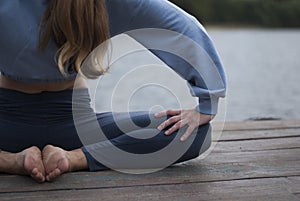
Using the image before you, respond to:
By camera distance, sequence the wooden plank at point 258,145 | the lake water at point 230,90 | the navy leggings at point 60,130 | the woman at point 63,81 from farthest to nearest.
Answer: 1. the lake water at point 230,90
2. the wooden plank at point 258,145
3. the navy leggings at point 60,130
4. the woman at point 63,81

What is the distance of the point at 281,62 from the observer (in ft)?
22.9

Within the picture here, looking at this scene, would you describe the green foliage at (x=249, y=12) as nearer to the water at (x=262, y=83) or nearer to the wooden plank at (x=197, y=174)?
the water at (x=262, y=83)

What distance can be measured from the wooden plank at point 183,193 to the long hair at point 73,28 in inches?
12.8

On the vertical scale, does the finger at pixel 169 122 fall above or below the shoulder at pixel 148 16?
below

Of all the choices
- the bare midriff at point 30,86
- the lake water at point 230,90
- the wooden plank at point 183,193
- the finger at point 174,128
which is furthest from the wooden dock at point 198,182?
the lake water at point 230,90

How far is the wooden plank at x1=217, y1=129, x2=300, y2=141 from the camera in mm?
1913

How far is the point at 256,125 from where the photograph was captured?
210cm

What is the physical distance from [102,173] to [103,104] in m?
2.08

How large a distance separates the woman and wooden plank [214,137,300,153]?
231 millimetres

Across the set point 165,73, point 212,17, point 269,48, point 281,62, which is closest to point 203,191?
point 165,73

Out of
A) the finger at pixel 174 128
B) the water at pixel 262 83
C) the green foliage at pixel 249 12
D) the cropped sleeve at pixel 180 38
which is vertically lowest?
the green foliage at pixel 249 12

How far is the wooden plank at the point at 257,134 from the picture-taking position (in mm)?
1913

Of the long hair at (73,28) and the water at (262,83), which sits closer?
the long hair at (73,28)

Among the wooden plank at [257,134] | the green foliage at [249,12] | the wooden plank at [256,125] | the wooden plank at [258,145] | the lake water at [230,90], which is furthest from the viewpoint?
the green foliage at [249,12]
